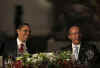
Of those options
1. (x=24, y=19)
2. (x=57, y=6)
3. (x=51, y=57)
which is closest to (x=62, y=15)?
(x=57, y=6)

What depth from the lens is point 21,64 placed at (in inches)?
141

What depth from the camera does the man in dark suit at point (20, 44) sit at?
440 centimetres

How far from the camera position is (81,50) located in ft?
14.1

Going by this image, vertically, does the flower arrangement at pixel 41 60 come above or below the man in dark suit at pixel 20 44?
below

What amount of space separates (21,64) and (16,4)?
74.7 inches

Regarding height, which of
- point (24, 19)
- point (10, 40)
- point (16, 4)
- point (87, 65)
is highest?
point (16, 4)

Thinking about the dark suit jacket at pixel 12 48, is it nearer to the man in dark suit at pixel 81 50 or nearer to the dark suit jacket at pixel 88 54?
the man in dark suit at pixel 81 50

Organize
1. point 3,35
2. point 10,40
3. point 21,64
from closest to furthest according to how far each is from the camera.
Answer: point 21,64, point 10,40, point 3,35

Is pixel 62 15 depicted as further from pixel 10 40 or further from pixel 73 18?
pixel 10 40

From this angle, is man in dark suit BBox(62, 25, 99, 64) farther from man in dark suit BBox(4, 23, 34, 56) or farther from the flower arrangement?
man in dark suit BBox(4, 23, 34, 56)

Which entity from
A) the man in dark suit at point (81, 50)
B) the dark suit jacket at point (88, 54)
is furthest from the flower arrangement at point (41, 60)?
the dark suit jacket at point (88, 54)

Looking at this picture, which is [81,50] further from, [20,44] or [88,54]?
[20,44]

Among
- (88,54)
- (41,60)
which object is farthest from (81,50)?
(41,60)

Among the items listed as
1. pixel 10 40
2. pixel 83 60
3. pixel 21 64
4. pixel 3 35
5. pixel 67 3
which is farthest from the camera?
pixel 67 3
